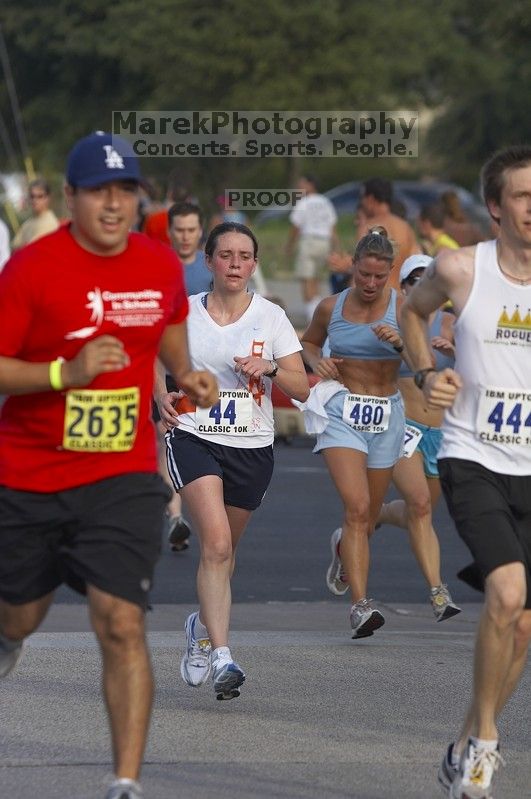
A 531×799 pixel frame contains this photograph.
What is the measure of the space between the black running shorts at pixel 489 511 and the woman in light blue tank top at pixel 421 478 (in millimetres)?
2885

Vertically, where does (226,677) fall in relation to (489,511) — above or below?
below

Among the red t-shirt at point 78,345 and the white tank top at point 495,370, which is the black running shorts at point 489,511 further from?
the red t-shirt at point 78,345

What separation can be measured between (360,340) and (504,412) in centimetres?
319

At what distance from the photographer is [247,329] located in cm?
751

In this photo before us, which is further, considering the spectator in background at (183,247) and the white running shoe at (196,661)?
the spectator in background at (183,247)

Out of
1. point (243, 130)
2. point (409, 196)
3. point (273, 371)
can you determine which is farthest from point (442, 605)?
point (409, 196)

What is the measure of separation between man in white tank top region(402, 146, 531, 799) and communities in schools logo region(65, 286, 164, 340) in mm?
934

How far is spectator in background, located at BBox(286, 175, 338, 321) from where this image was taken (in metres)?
22.0

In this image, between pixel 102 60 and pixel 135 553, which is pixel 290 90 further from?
pixel 135 553

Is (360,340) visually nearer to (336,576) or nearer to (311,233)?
(336,576)

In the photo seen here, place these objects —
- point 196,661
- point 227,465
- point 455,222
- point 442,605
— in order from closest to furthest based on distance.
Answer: point 196,661, point 227,465, point 442,605, point 455,222

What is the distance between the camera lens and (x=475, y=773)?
5.11 m

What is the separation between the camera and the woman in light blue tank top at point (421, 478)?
8773 mm

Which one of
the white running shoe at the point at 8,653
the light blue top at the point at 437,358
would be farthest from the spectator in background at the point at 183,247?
the white running shoe at the point at 8,653
